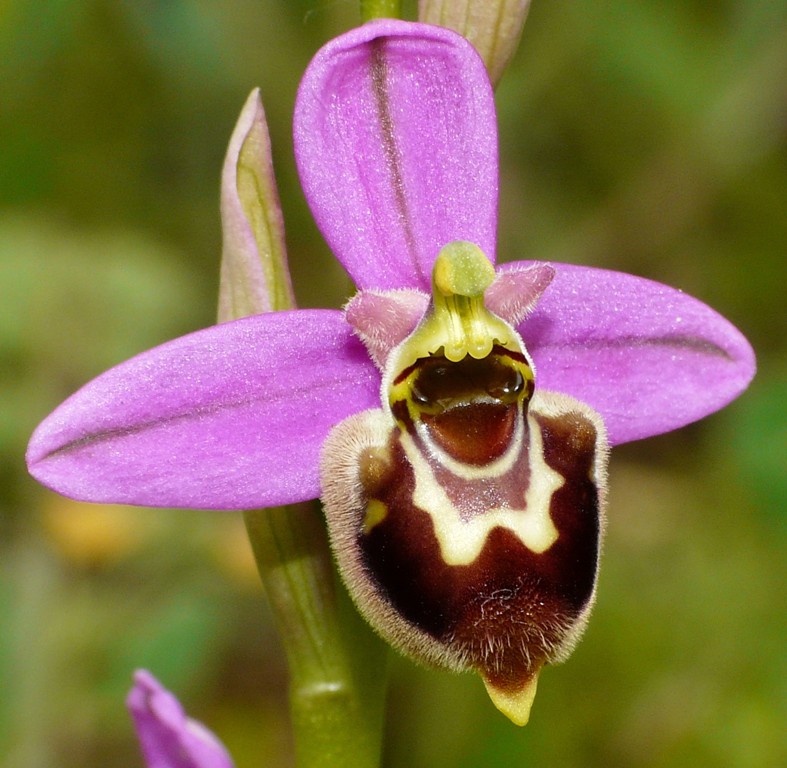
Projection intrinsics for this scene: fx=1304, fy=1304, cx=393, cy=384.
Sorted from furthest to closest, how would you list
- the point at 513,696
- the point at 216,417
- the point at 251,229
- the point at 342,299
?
the point at 342,299
the point at 251,229
the point at 216,417
the point at 513,696

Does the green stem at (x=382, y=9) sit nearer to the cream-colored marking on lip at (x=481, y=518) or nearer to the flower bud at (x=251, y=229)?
the flower bud at (x=251, y=229)

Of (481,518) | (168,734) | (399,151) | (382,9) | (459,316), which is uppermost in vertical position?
(382,9)

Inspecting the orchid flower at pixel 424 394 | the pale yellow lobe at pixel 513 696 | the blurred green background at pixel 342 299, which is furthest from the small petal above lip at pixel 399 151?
the blurred green background at pixel 342 299

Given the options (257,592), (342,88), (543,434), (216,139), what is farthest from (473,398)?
(216,139)

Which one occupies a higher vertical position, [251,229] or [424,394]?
[251,229]

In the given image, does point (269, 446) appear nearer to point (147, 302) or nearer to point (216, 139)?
point (147, 302)

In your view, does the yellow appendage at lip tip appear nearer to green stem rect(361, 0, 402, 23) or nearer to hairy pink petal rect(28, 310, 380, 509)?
hairy pink petal rect(28, 310, 380, 509)

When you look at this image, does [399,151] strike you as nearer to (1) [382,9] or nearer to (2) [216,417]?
(1) [382,9]

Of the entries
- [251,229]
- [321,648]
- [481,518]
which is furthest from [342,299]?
[481,518]
